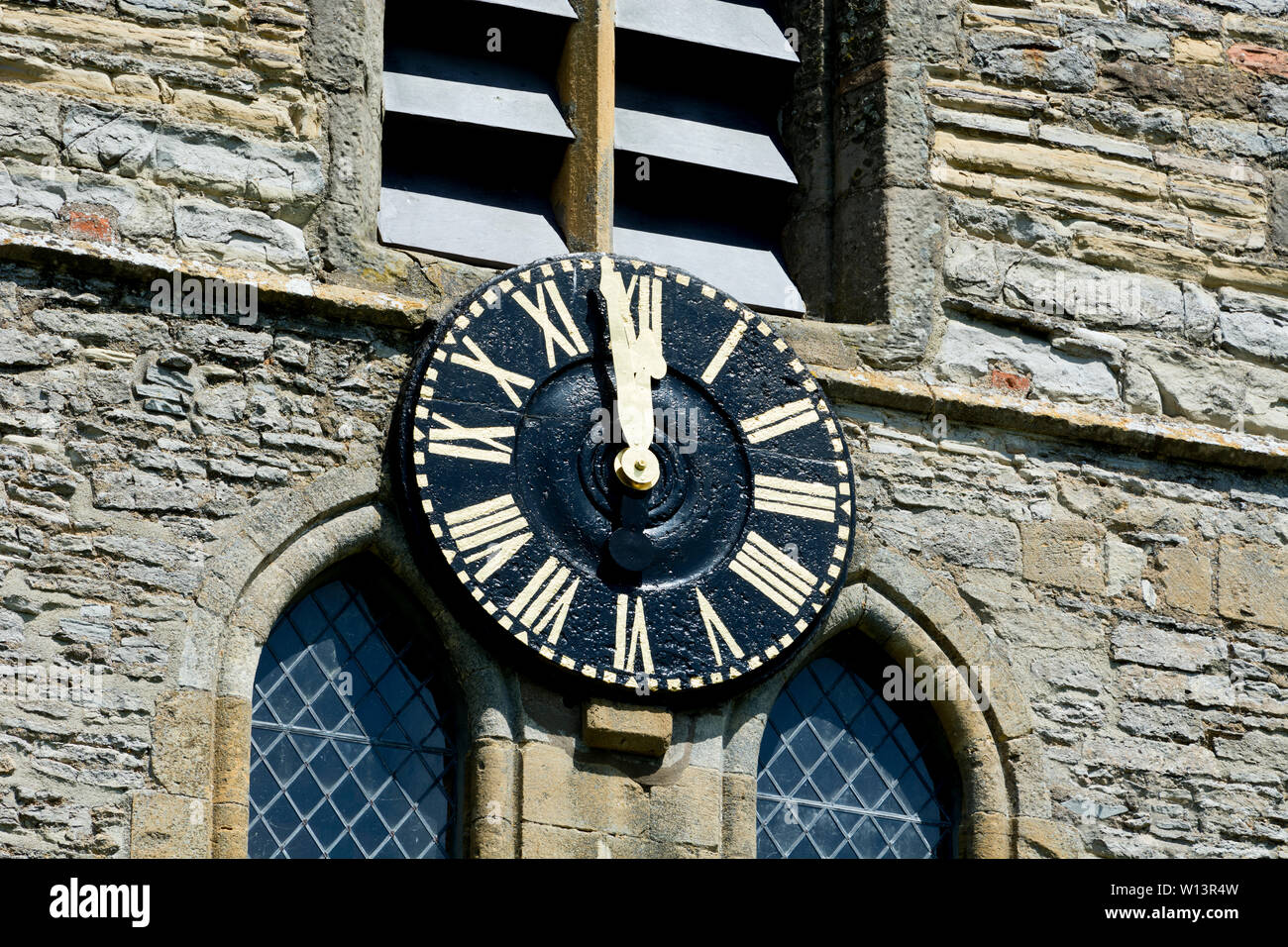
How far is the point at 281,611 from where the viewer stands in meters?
10.3

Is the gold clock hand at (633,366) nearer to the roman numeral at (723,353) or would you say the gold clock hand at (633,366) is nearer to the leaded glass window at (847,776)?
the roman numeral at (723,353)

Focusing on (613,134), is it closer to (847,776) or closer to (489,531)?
(489,531)

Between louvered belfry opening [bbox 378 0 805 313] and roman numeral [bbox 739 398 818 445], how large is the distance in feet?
2.54

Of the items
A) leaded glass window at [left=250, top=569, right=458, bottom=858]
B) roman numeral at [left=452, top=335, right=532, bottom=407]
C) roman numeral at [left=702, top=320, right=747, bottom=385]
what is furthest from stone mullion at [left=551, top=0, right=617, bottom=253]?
leaded glass window at [left=250, top=569, right=458, bottom=858]

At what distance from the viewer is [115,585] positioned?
10.0 m

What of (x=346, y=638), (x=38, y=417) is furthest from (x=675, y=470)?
(x=38, y=417)

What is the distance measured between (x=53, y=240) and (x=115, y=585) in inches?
41.1

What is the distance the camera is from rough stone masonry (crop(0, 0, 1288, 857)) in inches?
397

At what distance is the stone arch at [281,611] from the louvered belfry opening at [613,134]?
1.17 metres

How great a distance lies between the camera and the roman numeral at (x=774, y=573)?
10.5 metres

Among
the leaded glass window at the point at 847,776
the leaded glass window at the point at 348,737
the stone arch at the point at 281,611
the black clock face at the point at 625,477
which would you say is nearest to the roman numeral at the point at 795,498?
the black clock face at the point at 625,477

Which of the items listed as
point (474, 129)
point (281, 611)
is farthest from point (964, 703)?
point (474, 129)

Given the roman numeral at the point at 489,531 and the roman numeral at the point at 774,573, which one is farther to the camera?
the roman numeral at the point at 774,573

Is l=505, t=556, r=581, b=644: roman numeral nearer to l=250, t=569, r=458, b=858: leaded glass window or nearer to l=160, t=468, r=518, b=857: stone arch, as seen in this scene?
l=160, t=468, r=518, b=857: stone arch
